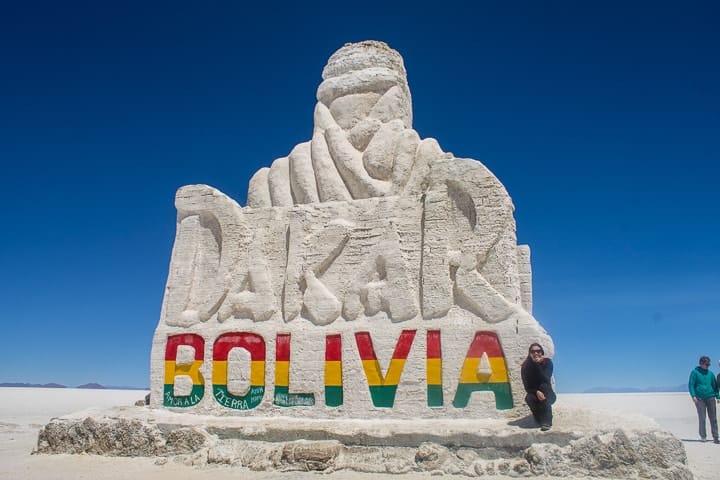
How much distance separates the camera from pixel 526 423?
6.16 meters

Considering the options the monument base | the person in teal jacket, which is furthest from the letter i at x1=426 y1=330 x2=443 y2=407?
the person in teal jacket

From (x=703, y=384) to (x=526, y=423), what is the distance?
186 inches

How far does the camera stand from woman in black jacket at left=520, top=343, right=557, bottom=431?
19.5 feet

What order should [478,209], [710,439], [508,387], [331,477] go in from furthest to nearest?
[710,439] → [478,209] → [508,387] → [331,477]

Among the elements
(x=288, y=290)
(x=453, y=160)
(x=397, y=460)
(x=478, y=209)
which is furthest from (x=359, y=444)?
(x=453, y=160)

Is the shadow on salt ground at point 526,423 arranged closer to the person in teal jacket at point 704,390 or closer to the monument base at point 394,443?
the monument base at point 394,443

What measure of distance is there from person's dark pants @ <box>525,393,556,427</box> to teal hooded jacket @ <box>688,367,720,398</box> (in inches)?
182

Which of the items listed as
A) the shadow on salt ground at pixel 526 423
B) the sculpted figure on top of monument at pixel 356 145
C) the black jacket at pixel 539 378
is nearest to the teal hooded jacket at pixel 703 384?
the shadow on salt ground at pixel 526 423

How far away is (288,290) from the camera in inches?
304

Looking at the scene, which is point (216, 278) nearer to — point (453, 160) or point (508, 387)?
point (453, 160)

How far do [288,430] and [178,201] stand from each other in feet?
12.5

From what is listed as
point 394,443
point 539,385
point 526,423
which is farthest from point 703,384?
point 394,443

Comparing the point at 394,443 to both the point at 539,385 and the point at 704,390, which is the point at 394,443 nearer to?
the point at 539,385

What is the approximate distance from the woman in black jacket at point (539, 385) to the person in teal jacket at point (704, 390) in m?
4.60
